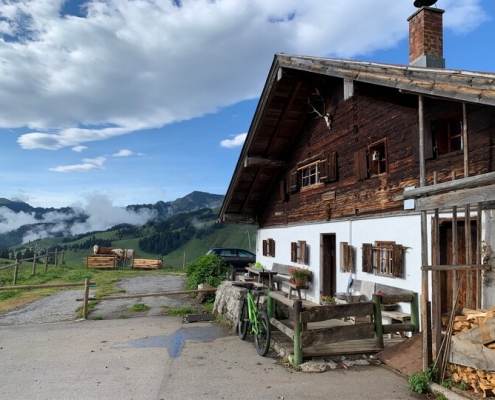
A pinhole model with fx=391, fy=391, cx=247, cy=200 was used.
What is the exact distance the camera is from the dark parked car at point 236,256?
81.7 ft

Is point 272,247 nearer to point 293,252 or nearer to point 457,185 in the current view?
point 293,252

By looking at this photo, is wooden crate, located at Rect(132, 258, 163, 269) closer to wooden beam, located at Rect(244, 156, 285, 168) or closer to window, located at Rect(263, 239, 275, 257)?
window, located at Rect(263, 239, 275, 257)

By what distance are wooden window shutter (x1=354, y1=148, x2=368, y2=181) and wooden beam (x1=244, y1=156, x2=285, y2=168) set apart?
5059mm

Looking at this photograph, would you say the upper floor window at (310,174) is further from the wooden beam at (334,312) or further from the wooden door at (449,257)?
the wooden beam at (334,312)

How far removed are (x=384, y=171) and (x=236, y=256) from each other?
55.1 ft

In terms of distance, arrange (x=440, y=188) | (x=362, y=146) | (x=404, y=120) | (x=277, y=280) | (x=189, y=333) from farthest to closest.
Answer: (x=277, y=280) → (x=362, y=146) → (x=189, y=333) → (x=404, y=120) → (x=440, y=188)

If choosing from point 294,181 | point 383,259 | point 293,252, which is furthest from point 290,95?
point 383,259

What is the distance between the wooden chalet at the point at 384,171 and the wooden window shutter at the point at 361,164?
27mm

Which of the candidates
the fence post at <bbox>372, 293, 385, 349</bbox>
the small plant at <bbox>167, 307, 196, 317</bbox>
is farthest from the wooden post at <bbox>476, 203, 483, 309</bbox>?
the small plant at <bbox>167, 307, 196, 317</bbox>

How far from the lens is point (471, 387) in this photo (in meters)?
4.86

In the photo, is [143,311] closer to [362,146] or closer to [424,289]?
[362,146]

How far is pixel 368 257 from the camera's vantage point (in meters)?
9.62

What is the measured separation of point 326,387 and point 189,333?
4.52 metres

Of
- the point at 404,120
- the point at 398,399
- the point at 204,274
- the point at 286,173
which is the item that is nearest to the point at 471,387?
the point at 398,399
